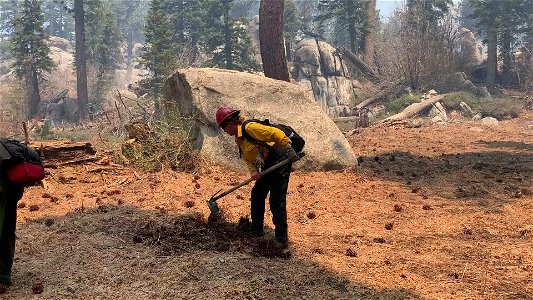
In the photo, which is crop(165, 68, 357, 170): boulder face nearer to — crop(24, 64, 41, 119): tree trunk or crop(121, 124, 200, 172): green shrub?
crop(121, 124, 200, 172): green shrub

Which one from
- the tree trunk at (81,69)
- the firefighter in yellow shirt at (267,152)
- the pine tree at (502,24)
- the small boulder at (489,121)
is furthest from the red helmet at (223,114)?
the tree trunk at (81,69)

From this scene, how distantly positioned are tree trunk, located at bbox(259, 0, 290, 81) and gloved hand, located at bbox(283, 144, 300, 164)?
824cm

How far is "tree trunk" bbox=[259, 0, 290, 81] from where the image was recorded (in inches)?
492

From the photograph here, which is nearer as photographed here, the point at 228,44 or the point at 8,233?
the point at 8,233

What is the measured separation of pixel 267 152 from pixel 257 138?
10.7 inches

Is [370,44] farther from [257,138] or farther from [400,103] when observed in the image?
[257,138]

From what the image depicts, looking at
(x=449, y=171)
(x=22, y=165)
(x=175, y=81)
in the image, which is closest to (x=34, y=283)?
(x=22, y=165)

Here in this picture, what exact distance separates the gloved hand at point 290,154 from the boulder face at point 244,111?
4.18m

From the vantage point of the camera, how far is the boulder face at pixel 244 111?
29.9ft

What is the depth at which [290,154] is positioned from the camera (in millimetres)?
4789

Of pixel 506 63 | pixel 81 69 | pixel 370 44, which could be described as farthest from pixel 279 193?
pixel 81 69

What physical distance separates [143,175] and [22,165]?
4.50 m

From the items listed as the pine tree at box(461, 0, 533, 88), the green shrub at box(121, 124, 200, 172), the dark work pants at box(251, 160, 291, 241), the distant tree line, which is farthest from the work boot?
the pine tree at box(461, 0, 533, 88)

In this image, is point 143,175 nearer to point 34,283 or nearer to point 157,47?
point 34,283
